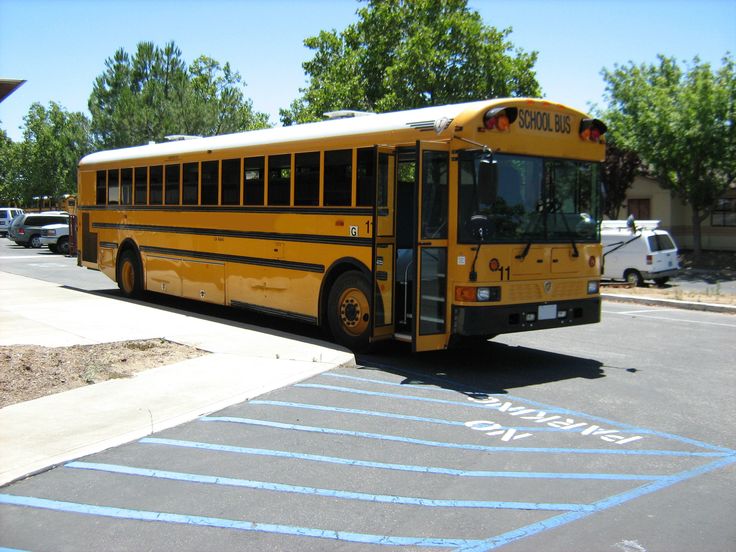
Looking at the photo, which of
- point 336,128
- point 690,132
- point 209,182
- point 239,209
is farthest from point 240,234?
point 690,132

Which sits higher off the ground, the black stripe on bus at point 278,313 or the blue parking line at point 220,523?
the black stripe on bus at point 278,313

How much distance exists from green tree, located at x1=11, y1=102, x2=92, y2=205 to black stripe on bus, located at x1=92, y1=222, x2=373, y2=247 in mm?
43810

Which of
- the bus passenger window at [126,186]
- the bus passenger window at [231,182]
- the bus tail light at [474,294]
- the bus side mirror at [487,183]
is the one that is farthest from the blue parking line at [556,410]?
the bus passenger window at [126,186]

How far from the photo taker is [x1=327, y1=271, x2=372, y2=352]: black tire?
9.34 m

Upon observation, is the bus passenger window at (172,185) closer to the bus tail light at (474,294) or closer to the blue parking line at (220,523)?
the bus tail light at (474,294)

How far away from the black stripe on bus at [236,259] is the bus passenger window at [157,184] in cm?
92

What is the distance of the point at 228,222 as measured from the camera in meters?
11.8

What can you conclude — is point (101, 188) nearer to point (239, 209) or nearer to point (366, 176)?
point (239, 209)

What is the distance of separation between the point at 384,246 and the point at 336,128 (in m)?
1.85

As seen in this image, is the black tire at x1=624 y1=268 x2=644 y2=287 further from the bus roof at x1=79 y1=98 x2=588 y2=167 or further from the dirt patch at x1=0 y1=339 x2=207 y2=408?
the dirt patch at x1=0 y1=339 x2=207 y2=408

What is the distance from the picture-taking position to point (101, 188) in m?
15.7

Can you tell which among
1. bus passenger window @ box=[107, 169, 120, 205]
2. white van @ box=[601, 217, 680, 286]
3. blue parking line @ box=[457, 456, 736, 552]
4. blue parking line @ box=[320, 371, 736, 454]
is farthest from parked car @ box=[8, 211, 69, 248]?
blue parking line @ box=[457, 456, 736, 552]

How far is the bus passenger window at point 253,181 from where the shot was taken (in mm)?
11000

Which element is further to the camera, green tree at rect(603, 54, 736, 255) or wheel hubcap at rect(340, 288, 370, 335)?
green tree at rect(603, 54, 736, 255)
